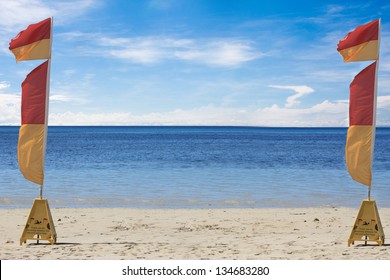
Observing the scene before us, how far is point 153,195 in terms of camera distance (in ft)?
71.9

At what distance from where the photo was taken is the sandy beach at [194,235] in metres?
9.45

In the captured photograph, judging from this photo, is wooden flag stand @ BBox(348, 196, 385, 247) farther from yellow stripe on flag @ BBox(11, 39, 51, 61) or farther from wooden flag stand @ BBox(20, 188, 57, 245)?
yellow stripe on flag @ BBox(11, 39, 51, 61)

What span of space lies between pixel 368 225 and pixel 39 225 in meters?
7.33

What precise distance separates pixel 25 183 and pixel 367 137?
20698 millimetres

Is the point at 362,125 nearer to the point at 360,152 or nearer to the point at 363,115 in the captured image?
the point at 363,115

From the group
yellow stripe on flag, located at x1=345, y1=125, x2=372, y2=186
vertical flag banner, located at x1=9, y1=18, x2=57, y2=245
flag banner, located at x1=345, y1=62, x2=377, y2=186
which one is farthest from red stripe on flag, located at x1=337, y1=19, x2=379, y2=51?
vertical flag banner, located at x1=9, y1=18, x2=57, y2=245

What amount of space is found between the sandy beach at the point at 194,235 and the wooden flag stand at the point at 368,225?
206 millimetres

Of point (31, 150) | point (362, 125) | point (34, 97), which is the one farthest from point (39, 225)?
point (362, 125)

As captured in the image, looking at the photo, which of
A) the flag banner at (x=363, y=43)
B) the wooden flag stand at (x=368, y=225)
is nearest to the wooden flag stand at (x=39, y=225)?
the wooden flag stand at (x=368, y=225)

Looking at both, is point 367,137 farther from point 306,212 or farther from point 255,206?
point 255,206

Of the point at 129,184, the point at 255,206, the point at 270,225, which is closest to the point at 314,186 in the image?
the point at 255,206

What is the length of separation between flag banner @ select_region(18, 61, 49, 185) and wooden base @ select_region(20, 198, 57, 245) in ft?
1.95

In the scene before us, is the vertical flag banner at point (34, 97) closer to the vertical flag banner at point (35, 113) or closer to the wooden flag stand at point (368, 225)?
the vertical flag banner at point (35, 113)

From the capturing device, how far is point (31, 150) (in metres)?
10.3
